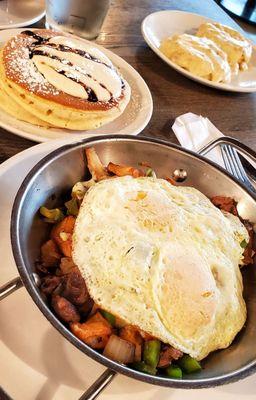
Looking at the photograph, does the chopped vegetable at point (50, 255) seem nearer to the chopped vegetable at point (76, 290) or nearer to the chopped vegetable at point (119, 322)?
the chopped vegetable at point (76, 290)

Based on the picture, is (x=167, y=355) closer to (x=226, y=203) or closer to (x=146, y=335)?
(x=146, y=335)

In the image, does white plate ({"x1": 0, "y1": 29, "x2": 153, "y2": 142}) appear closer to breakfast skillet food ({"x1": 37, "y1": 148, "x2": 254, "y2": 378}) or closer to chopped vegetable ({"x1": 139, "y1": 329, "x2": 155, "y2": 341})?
breakfast skillet food ({"x1": 37, "y1": 148, "x2": 254, "y2": 378})

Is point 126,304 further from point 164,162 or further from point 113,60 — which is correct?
point 113,60

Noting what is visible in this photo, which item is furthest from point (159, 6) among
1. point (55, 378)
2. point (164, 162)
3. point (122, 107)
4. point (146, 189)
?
point (55, 378)

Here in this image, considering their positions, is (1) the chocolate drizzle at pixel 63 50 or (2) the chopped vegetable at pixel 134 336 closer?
(2) the chopped vegetable at pixel 134 336

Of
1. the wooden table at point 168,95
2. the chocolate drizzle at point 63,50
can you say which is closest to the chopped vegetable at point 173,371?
the chocolate drizzle at point 63,50

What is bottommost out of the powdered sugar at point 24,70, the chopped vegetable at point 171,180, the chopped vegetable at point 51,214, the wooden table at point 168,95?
the wooden table at point 168,95
